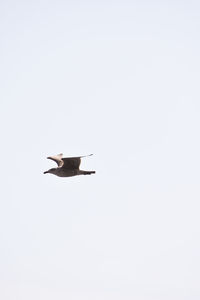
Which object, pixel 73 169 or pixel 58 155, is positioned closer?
pixel 73 169

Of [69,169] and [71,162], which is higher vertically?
[71,162]

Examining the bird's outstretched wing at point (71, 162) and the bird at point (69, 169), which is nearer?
the bird's outstretched wing at point (71, 162)

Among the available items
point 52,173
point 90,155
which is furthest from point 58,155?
point 90,155

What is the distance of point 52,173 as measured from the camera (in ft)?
86.6

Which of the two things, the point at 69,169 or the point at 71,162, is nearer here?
the point at 71,162

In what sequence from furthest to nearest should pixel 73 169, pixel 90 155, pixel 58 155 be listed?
pixel 58 155
pixel 73 169
pixel 90 155

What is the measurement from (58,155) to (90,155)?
9.76 meters

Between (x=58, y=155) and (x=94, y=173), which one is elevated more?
(x=58, y=155)

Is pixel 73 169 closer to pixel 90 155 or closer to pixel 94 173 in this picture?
pixel 94 173

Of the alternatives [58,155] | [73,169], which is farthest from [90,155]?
[58,155]

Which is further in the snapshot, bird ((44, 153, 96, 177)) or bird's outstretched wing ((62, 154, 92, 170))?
bird ((44, 153, 96, 177))

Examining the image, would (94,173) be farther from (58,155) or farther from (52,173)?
(58,155)

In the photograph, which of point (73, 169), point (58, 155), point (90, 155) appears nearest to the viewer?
point (90, 155)

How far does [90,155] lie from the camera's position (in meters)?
21.1
